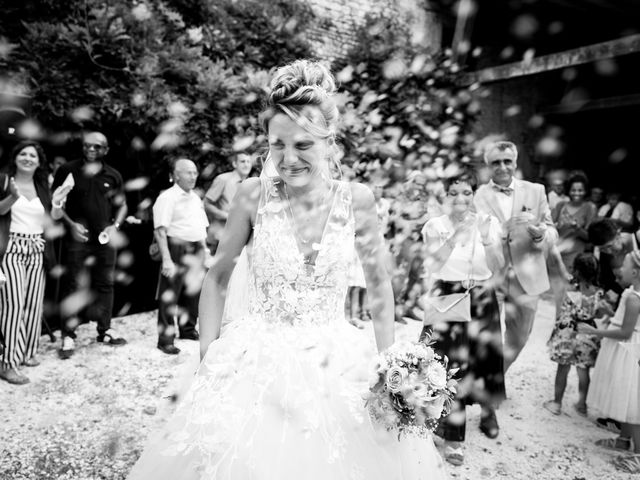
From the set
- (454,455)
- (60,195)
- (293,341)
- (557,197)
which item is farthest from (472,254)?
(557,197)

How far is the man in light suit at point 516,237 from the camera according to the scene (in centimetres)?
436

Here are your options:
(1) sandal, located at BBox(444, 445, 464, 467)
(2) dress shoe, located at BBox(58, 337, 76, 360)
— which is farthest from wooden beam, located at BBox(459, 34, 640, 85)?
(2) dress shoe, located at BBox(58, 337, 76, 360)

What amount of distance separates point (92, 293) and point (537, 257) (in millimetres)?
4304

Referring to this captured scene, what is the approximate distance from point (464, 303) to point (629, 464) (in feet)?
5.04

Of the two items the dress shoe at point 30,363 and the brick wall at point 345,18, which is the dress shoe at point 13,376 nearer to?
the dress shoe at point 30,363

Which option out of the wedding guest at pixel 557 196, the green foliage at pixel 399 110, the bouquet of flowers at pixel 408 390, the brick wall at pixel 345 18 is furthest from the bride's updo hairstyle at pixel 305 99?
the brick wall at pixel 345 18

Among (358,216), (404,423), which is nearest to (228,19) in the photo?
(358,216)

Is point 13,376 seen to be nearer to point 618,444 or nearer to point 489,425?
point 489,425

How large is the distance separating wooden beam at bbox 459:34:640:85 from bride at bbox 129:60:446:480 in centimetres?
795

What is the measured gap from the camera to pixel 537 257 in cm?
442

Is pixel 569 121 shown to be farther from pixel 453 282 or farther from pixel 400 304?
pixel 453 282

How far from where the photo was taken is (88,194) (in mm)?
5391

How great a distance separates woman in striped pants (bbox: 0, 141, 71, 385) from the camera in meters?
4.61

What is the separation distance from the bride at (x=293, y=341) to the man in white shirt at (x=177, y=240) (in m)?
3.28
